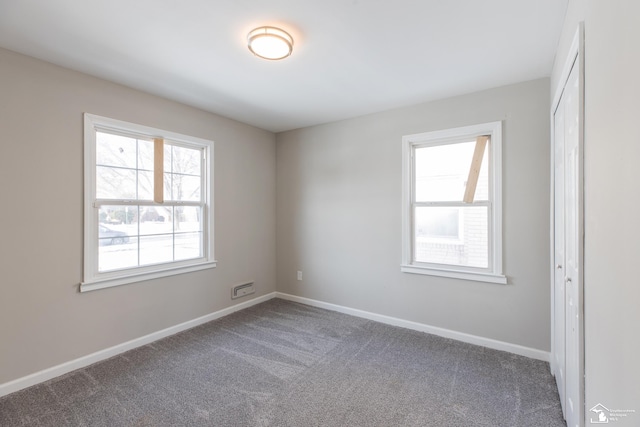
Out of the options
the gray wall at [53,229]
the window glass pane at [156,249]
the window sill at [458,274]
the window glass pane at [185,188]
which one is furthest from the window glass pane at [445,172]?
the window glass pane at [156,249]

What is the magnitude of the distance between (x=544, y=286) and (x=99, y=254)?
4085 millimetres

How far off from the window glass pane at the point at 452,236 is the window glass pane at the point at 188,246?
103 inches

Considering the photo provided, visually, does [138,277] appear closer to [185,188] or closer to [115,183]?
[115,183]

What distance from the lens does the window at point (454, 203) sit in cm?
290

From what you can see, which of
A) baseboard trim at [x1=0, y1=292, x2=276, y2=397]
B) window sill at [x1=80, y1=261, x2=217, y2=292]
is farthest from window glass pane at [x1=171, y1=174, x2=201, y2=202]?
baseboard trim at [x1=0, y1=292, x2=276, y2=397]

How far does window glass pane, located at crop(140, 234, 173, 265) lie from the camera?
3.04 metres

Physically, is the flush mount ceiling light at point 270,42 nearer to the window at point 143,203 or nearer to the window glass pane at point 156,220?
the window at point 143,203

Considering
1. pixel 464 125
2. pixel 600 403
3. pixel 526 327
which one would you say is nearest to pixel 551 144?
pixel 464 125

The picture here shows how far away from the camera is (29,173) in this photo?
227cm

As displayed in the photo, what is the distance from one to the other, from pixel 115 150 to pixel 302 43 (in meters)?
2.09

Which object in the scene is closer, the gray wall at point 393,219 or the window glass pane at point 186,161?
the gray wall at point 393,219

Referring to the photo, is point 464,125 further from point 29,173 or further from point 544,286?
point 29,173

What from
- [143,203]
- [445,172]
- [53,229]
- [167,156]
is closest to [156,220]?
[143,203]

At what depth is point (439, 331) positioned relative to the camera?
10.4ft
